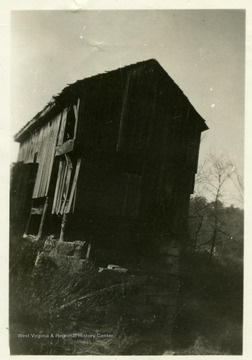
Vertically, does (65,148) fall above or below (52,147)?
below

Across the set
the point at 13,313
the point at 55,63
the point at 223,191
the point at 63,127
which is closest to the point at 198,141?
the point at 223,191

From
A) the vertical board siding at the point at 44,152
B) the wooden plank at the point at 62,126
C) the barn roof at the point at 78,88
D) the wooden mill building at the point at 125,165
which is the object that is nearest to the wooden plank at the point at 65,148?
the wooden mill building at the point at 125,165

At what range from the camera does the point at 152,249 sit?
8.33m

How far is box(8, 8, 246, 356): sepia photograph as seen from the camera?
585 centimetres

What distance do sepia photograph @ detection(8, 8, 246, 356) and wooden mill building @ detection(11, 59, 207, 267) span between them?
29mm

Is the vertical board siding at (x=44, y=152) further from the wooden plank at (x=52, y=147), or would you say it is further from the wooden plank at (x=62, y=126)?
the wooden plank at (x=62, y=126)

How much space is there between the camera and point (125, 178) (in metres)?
8.51

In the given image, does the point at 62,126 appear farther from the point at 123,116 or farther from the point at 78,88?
the point at 123,116


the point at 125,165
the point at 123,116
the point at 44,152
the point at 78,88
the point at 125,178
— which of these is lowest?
the point at 125,178

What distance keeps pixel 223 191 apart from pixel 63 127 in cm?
469

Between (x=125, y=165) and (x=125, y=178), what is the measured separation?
1.10ft

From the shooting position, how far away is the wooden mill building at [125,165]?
8195mm

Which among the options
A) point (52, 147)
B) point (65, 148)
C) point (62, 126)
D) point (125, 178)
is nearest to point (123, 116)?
point (125, 178)
